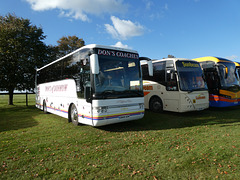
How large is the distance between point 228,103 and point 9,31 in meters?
20.6

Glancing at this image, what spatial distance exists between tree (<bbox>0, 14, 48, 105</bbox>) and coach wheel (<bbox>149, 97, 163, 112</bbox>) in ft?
44.6

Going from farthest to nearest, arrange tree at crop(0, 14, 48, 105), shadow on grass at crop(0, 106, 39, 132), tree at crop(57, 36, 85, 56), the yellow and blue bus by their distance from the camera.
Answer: tree at crop(57, 36, 85, 56), tree at crop(0, 14, 48, 105), the yellow and blue bus, shadow on grass at crop(0, 106, 39, 132)

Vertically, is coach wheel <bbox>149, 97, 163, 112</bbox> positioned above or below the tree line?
below

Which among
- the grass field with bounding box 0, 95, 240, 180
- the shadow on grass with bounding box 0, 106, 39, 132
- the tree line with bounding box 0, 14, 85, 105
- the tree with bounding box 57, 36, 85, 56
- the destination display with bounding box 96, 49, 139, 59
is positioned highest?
the tree with bounding box 57, 36, 85, 56

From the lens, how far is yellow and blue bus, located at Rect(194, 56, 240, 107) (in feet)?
38.1

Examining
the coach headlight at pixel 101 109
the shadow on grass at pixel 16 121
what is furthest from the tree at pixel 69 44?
the coach headlight at pixel 101 109

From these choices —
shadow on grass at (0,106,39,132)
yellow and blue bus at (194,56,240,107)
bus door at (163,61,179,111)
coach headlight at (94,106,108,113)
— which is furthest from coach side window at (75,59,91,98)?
yellow and blue bus at (194,56,240,107)

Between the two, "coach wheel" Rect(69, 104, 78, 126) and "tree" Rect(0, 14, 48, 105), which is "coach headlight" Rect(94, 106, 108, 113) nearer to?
"coach wheel" Rect(69, 104, 78, 126)

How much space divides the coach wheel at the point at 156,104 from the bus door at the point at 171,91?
1.33ft

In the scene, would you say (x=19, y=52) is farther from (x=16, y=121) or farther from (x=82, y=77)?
(x=82, y=77)

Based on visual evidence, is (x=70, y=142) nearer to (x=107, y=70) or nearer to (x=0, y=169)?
(x=0, y=169)

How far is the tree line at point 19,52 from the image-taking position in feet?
57.4

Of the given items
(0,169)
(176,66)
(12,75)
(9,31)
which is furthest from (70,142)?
(9,31)

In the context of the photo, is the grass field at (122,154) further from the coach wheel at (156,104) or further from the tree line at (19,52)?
the tree line at (19,52)
